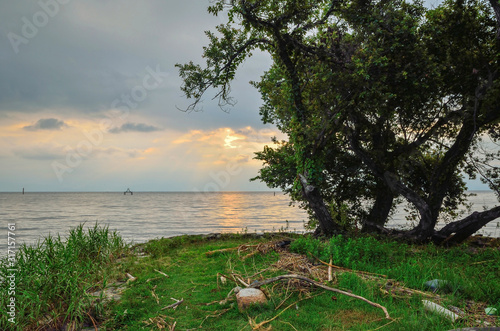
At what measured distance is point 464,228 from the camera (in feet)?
37.2

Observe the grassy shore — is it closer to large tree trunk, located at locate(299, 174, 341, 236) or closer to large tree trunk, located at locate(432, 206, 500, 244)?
large tree trunk, located at locate(432, 206, 500, 244)

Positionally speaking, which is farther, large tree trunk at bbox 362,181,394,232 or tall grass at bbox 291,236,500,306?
large tree trunk at bbox 362,181,394,232

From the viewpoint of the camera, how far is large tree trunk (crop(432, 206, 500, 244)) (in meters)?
10.9

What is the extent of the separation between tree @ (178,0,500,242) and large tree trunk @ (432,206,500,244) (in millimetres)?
34

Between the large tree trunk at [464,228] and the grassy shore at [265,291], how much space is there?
Answer: 2957 mm

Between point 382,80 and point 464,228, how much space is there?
20.6ft

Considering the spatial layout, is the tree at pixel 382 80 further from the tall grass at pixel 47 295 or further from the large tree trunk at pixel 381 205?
the tall grass at pixel 47 295

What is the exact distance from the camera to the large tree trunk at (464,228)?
1088 cm

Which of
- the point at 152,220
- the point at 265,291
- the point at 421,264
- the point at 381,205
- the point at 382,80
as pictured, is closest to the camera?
the point at 265,291

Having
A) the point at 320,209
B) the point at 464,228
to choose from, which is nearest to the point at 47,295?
the point at 320,209

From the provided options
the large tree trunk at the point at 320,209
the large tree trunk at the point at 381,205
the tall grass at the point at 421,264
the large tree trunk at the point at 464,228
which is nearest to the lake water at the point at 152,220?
the large tree trunk at the point at 464,228

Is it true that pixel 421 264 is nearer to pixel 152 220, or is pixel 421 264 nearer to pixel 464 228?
pixel 464 228

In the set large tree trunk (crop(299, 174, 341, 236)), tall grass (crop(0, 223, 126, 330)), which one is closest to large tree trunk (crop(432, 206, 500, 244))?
large tree trunk (crop(299, 174, 341, 236))

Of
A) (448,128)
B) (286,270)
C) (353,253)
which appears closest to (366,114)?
(448,128)
